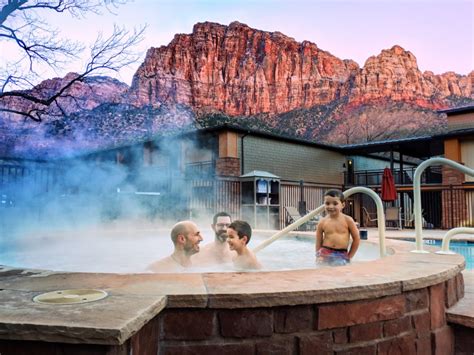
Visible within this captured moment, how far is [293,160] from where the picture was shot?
15.8 m

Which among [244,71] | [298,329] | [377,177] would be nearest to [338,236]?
[298,329]

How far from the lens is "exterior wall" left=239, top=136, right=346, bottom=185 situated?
46.2 feet

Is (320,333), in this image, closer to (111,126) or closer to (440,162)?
(440,162)

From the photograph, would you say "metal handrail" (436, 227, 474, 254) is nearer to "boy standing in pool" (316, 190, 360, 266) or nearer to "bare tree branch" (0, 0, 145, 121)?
"boy standing in pool" (316, 190, 360, 266)

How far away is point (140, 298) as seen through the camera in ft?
4.66

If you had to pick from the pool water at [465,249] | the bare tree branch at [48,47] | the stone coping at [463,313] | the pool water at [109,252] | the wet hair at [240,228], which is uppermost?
the bare tree branch at [48,47]

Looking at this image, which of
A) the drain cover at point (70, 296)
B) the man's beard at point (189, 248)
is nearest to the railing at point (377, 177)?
the man's beard at point (189, 248)

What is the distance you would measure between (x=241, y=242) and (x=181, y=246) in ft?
1.64

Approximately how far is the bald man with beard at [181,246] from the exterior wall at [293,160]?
34.9ft

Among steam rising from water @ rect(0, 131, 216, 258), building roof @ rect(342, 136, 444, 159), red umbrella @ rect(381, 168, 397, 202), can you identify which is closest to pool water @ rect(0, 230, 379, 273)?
steam rising from water @ rect(0, 131, 216, 258)

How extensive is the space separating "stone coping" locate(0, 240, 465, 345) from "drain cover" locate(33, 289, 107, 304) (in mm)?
41

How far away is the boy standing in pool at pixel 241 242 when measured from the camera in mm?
2998

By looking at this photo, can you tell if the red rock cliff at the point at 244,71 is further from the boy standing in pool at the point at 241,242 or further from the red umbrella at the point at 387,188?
the boy standing in pool at the point at 241,242

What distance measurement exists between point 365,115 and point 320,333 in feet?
168
